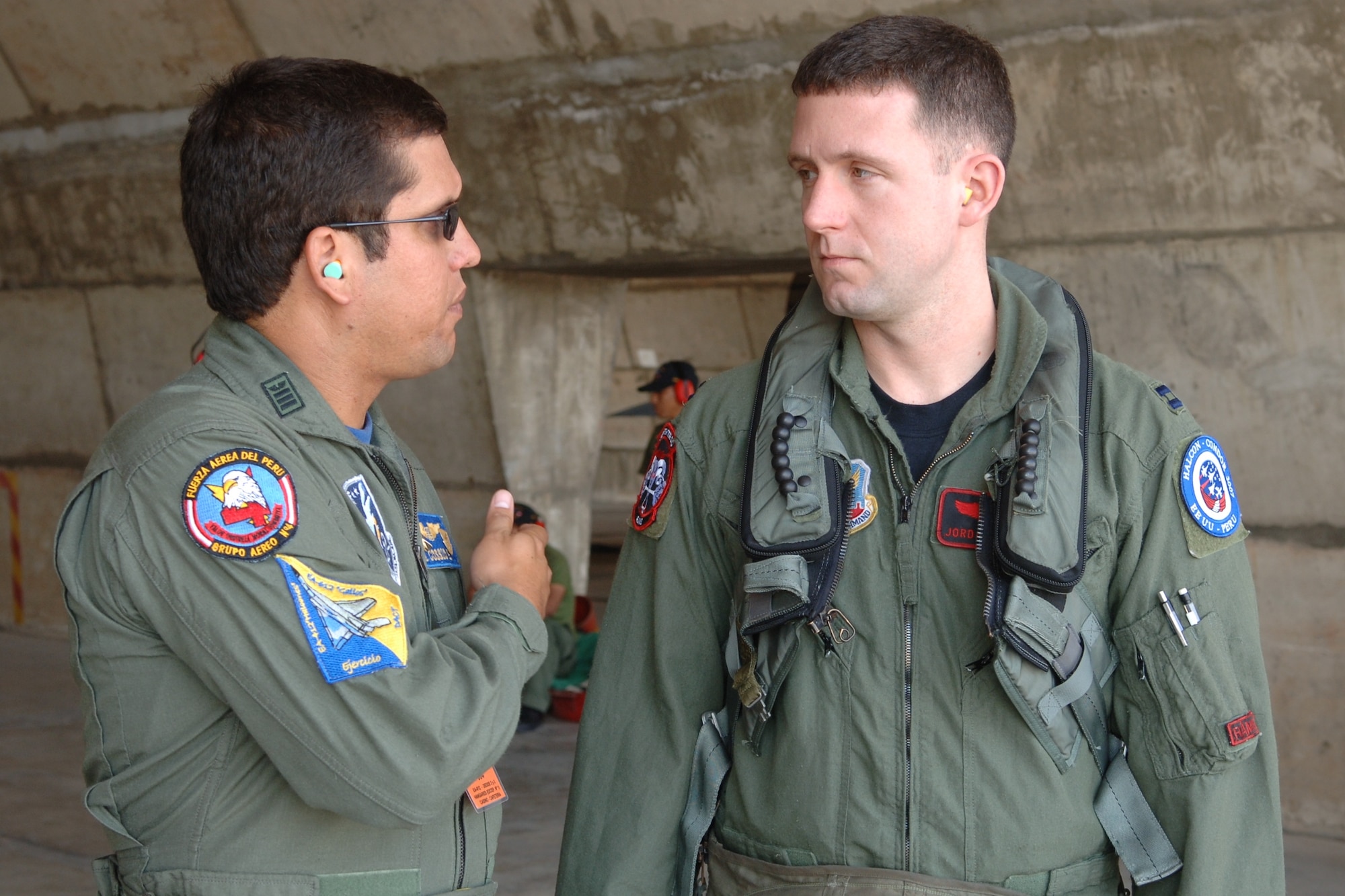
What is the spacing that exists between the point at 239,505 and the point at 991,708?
110 centimetres

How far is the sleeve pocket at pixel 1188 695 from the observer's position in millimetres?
1944

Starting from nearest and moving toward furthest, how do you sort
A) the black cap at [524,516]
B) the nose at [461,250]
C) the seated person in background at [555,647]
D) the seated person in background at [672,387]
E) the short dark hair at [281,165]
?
the short dark hair at [281,165]
the nose at [461,250]
the black cap at [524,516]
the seated person in background at [555,647]
the seated person in background at [672,387]

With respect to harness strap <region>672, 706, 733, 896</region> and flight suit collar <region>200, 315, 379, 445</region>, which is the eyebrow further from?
harness strap <region>672, 706, 733, 896</region>

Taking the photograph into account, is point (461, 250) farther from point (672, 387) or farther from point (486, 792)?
point (672, 387)

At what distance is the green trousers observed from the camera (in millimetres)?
7129

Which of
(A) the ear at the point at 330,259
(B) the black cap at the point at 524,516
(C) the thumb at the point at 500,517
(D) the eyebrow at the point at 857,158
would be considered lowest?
(B) the black cap at the point at 524,516

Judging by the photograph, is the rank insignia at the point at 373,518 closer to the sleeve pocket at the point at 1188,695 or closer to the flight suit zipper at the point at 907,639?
the flight suit zipper at the point at 907,639

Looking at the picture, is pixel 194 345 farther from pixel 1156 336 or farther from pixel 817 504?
pixel 817 504

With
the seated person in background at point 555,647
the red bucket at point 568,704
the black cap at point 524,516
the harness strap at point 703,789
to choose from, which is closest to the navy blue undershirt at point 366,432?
the harness strap at point 703,789

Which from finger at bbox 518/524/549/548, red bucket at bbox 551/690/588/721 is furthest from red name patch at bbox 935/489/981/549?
red bucket at bbox 551/690/588/721

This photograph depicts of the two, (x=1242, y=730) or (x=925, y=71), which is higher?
(x=925, y=71)

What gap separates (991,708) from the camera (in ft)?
6.54

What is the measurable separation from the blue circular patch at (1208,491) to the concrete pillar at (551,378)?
4.92m

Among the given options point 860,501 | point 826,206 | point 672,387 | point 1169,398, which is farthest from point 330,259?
point 672,387
